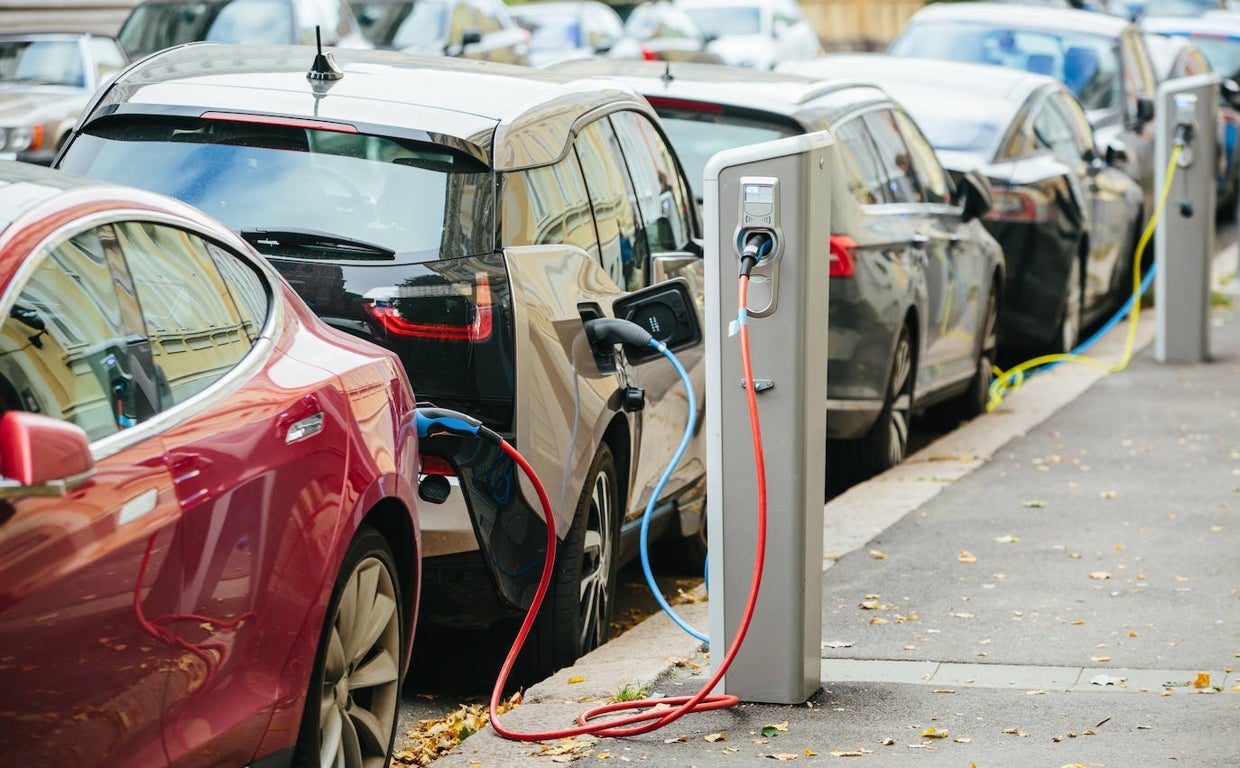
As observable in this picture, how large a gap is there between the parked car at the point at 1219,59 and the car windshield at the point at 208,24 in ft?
28.1

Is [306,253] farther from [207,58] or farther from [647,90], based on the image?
[647,90]

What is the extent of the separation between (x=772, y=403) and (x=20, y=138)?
370 inches

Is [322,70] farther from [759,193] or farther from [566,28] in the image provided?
[566,28]

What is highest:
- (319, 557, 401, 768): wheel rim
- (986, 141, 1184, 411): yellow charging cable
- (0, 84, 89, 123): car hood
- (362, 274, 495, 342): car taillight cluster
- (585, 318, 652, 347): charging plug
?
(362, 274, 495, 342): car taillight cluster

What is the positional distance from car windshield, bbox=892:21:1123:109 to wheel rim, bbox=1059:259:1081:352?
3523 mm

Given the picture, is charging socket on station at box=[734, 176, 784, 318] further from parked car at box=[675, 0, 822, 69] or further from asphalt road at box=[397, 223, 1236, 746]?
parked car at box=[675, 0, 822, 69]

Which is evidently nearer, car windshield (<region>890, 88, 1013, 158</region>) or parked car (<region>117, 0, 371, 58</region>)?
car windshield (<region>890, 88, 1013, 158</region>)

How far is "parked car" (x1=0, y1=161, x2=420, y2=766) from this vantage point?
3330 millimetres

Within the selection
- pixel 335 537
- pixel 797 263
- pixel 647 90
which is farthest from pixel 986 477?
pixel 335 537

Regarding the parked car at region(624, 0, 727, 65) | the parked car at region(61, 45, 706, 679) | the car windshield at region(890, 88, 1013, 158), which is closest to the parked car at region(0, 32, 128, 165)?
the car windshield at region(890, 88, 1013, 158)

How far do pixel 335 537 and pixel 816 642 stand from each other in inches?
69.6

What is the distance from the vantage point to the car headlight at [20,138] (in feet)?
44.1

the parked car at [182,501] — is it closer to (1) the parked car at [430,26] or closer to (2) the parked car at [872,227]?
(2) the parked car at [872,227]

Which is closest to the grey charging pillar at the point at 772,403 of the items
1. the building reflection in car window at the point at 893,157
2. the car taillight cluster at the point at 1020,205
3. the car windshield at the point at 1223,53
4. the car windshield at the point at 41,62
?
the building reflection in car window at the point at 893,157
